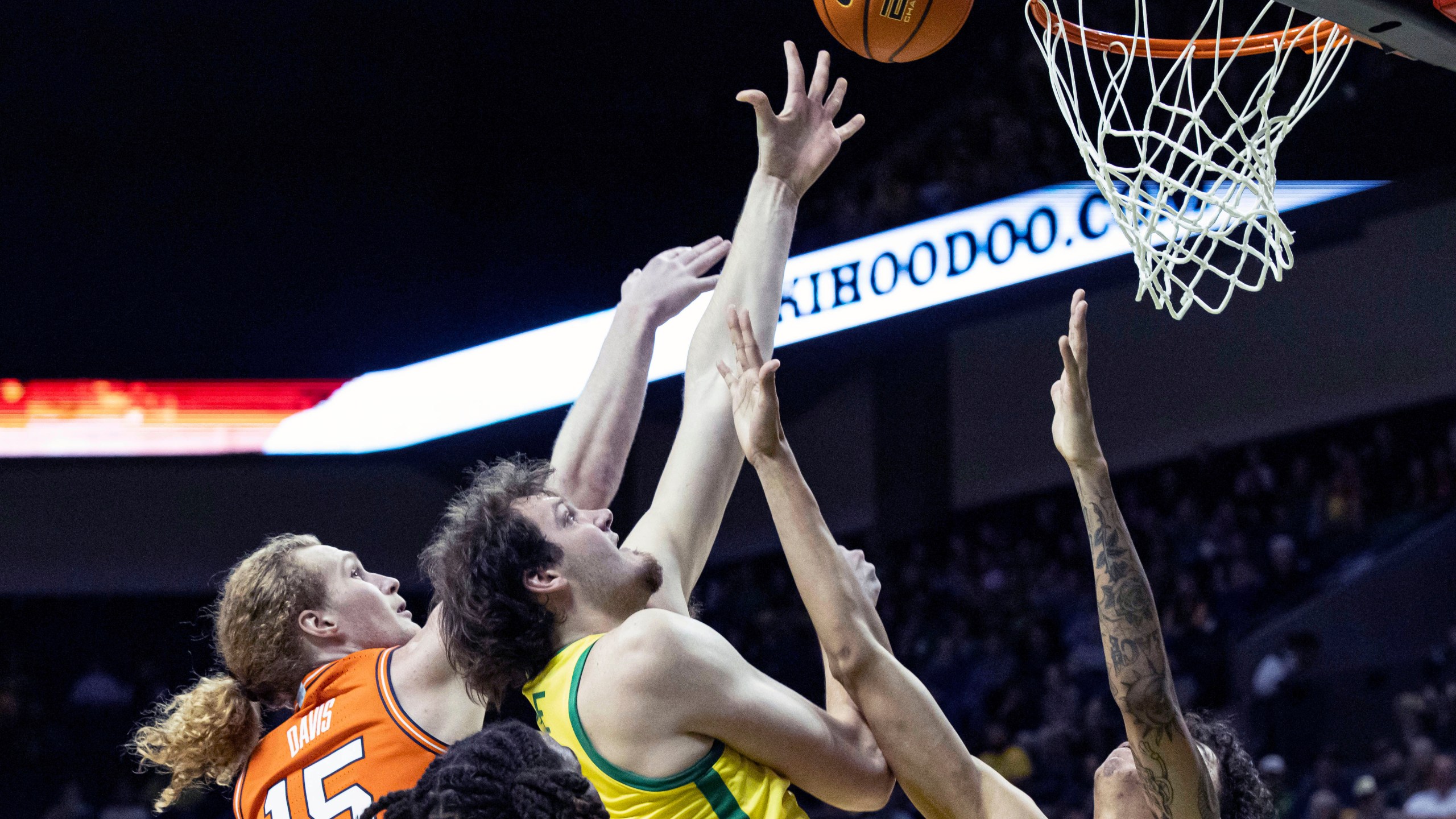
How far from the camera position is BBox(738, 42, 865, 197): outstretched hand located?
9.18 feet

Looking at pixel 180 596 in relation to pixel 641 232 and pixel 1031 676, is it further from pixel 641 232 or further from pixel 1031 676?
pixel 1031 676

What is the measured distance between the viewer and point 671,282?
315 centimetres

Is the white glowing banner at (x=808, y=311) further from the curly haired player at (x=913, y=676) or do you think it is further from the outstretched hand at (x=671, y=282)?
the curly haired player at (x=913, y=676)

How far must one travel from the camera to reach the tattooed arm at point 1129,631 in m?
2.15

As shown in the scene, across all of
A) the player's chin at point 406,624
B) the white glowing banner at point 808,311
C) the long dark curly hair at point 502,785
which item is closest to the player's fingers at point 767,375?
the long dark curly hair at point 502,785

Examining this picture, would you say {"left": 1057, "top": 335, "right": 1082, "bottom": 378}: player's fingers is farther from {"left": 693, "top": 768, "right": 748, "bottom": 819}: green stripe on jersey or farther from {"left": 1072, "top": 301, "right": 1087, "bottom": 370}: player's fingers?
{"left": 693, "top": 768, "right": 748, "bottom": 819}: green stripe on jersey

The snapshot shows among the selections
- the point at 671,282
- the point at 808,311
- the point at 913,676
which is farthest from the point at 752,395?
the point at 808,311

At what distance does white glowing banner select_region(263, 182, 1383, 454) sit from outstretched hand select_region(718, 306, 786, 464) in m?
6.60

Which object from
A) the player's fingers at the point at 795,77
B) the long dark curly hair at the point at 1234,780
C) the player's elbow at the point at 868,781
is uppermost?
the player's fingers at the point at 795,77

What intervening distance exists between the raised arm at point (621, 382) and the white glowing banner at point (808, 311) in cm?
569

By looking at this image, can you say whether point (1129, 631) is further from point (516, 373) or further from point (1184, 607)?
point (516, 373)

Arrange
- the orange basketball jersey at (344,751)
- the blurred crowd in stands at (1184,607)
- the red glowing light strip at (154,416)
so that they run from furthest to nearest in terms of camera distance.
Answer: the red glowing light strip at (154,416) → the blurred crowd in stands at (1184,607) → the orange basketball jersey at (344,751)

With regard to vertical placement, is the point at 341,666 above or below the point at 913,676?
above

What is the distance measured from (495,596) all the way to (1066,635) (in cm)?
856
